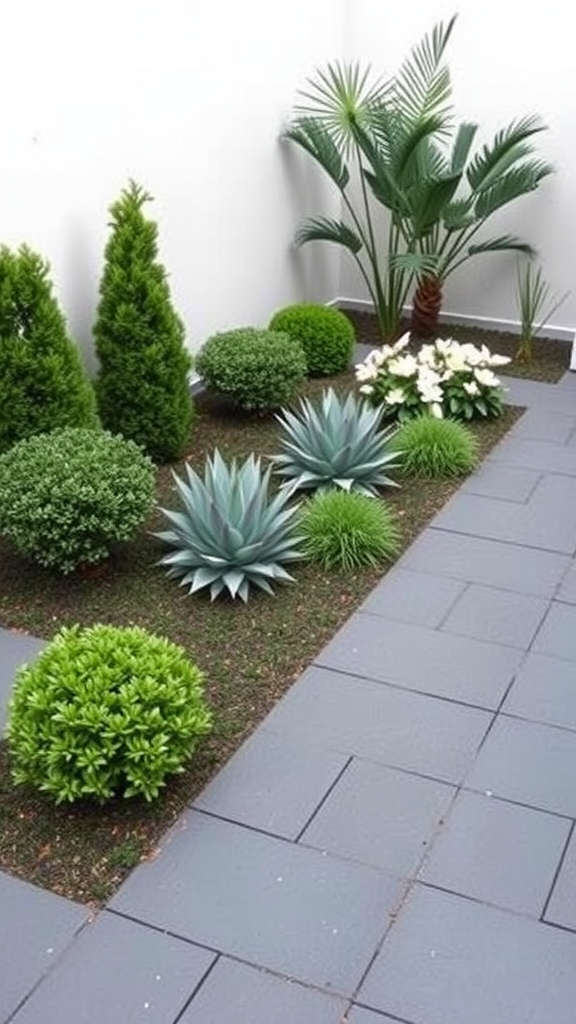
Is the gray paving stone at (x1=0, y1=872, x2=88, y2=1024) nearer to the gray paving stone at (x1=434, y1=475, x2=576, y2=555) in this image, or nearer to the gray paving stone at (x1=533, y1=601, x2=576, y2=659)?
the gray paving stone at (x1=533, y1=601, x2=576, y2=659)

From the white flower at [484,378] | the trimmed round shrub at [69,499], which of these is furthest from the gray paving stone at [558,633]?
the white flower at [484,378]

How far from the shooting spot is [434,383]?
4.77 m

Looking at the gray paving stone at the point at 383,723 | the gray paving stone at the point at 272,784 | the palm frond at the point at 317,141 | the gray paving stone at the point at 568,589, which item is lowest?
the gray paving stone at the point at 568,589

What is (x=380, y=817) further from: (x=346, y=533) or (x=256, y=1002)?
(x=346, y=533)

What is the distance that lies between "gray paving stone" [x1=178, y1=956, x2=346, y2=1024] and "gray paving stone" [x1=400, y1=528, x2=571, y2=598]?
1.86m

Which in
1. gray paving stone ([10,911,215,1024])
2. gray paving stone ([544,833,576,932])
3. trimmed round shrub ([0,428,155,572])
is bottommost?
gray paving stone ([544,833,576,932])

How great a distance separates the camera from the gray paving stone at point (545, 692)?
2.72 metres

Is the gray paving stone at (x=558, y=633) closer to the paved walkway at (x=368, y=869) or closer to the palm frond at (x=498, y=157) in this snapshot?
the paved walkway at (x=368, y=869)

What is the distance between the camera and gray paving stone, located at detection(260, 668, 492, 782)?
8.35 ft

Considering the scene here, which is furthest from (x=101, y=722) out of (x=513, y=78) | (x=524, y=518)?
(x=513, y=78)

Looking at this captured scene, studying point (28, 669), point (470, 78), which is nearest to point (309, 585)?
point (28, 669)

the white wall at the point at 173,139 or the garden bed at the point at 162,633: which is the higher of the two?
the white wall at the point at 173,139

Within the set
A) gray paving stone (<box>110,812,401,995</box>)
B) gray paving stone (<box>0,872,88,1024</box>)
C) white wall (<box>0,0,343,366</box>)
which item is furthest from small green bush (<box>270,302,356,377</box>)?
gray paving stone (<box>0,872,88,1024</box>)

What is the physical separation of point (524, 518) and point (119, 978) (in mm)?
2618
